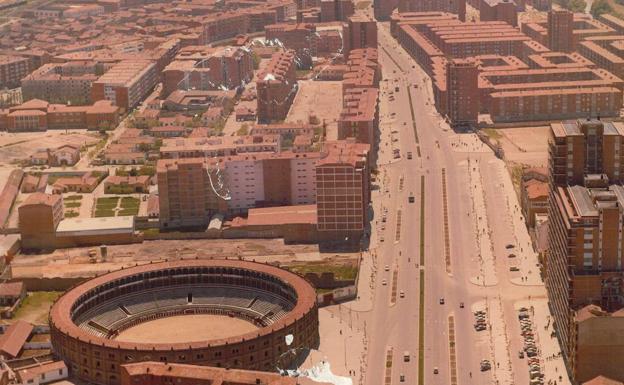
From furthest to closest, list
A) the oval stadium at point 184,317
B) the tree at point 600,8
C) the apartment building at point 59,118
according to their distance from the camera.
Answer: the tree at point 600,8
the apartment building at point 59,118
the oval stadium at point 184,317

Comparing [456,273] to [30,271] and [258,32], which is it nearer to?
[30,271]

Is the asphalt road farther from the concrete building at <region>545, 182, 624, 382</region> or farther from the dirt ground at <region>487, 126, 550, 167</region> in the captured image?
the concrete building at <region>545, 182, 624, 382</region>

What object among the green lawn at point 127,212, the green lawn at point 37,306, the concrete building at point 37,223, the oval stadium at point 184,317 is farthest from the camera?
the green lawn at point 127,212

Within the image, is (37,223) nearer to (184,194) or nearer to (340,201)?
(184,194)

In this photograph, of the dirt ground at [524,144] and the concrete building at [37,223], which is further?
the dirt ground at [524,144]

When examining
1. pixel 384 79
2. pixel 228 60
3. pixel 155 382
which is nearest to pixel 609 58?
pixel 384 79

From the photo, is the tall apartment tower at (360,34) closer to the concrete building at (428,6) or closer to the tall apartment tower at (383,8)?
the concrete building at (428,6)

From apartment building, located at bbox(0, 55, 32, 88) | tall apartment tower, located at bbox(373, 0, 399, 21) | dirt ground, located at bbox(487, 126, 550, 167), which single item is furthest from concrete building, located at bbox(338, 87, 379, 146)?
tall apartment tower, located at bbox(373, 0, 399, 21)

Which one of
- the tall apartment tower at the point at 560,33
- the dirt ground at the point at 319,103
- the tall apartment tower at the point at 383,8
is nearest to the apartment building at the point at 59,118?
the dirt ground at the point at 319,103
